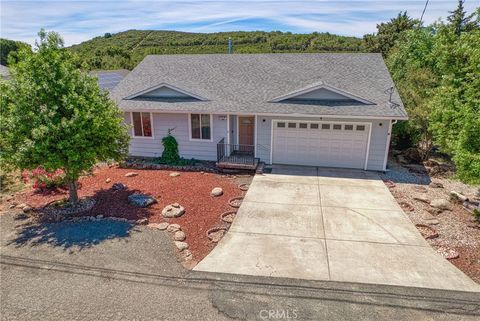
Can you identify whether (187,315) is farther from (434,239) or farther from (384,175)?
(384,175)

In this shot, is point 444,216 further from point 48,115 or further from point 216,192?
point 48,115

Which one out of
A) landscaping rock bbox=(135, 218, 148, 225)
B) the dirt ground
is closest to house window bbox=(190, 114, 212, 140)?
landscaping rock bbox=(135, 218, 148, 225)

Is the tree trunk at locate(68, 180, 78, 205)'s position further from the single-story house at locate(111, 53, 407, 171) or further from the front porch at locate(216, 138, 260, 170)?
the front porch at locate(216, 138, 260, 170)

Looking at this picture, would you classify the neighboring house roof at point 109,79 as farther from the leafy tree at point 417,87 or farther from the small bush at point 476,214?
the small bush at point 476,214

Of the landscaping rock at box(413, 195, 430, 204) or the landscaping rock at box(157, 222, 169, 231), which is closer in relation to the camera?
the landscaping rock at box(157, 222, 169, 231)

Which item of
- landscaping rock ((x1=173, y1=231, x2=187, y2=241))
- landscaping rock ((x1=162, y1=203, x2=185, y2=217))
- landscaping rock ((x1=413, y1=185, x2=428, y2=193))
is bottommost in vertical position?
landscaping rock ((x1=413, y1=185, x2=428, y2=193))
